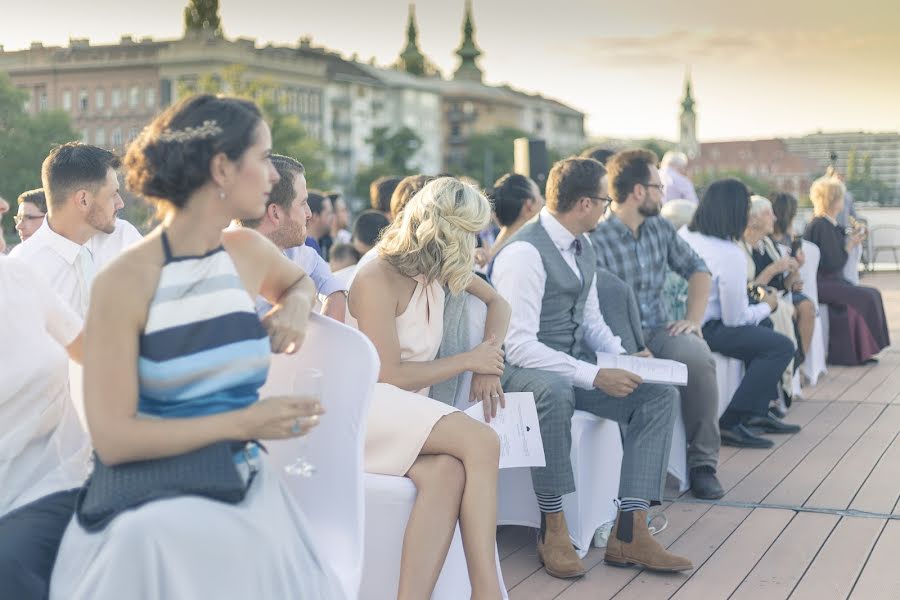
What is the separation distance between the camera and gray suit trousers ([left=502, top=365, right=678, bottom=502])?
4.10m

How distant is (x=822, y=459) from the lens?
5711mm

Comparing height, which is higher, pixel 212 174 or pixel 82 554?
pixel 212 174

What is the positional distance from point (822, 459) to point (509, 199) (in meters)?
2.00

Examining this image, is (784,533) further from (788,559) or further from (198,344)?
(198,344)

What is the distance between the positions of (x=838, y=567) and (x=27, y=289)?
2792 mm

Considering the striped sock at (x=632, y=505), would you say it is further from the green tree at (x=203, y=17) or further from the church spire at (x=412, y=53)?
the church spire at (x=412, y=53)

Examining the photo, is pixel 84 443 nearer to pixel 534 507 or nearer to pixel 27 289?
pixel 27 289

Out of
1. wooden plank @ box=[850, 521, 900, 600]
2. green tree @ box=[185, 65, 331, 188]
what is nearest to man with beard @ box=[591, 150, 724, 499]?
wooden plank @ box=[850, 521, 900, 600]

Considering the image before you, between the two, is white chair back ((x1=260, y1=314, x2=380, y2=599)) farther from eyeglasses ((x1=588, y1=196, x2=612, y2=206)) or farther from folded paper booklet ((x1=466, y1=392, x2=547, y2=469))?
eyeglasses ((x1=588, y1=196, x2=612, y2=206))

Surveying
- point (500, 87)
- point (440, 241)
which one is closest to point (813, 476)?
point (440, 241)

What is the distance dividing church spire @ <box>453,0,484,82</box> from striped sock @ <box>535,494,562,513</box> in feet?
410

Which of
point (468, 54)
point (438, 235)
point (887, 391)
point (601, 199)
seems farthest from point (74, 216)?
point (468, 54)

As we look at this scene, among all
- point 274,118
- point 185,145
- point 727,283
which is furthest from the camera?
A: point 274,118

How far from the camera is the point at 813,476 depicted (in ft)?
17.6
